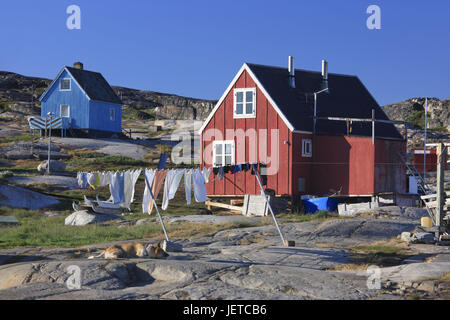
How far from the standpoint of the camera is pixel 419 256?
16.9 metres

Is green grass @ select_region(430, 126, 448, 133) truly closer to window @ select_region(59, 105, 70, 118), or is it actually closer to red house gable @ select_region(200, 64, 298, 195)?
window @ select_region(59, 105, 70, 118)

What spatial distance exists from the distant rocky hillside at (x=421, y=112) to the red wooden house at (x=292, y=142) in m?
47.9

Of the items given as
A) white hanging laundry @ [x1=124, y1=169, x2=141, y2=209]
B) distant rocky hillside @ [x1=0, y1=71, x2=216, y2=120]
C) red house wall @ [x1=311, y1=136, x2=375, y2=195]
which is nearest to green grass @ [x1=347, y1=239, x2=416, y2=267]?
white hanging laundry @ [x1=124, y1=169, x2=141, y2=209]

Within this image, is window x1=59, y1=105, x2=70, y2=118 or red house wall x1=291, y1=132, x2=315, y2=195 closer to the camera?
red house wall x1=291, y1=132, x2=315, y2=195

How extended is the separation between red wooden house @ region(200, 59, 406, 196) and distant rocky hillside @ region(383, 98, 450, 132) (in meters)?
47.9

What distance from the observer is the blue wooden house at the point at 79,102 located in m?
63.3

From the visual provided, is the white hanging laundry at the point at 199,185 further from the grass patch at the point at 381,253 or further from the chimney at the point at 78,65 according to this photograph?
the chimney at the point at 78,65

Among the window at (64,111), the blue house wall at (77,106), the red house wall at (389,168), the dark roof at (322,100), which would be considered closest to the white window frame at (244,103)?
the dark roof at (322,100)

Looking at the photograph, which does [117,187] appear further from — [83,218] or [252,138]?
[252,138]

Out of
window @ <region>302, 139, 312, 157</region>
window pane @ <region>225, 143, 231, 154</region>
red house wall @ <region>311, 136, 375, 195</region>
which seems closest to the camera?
red house wall @ <region>311, 136, 375, 195</region>

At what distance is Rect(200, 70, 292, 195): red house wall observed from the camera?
33.2 meters
